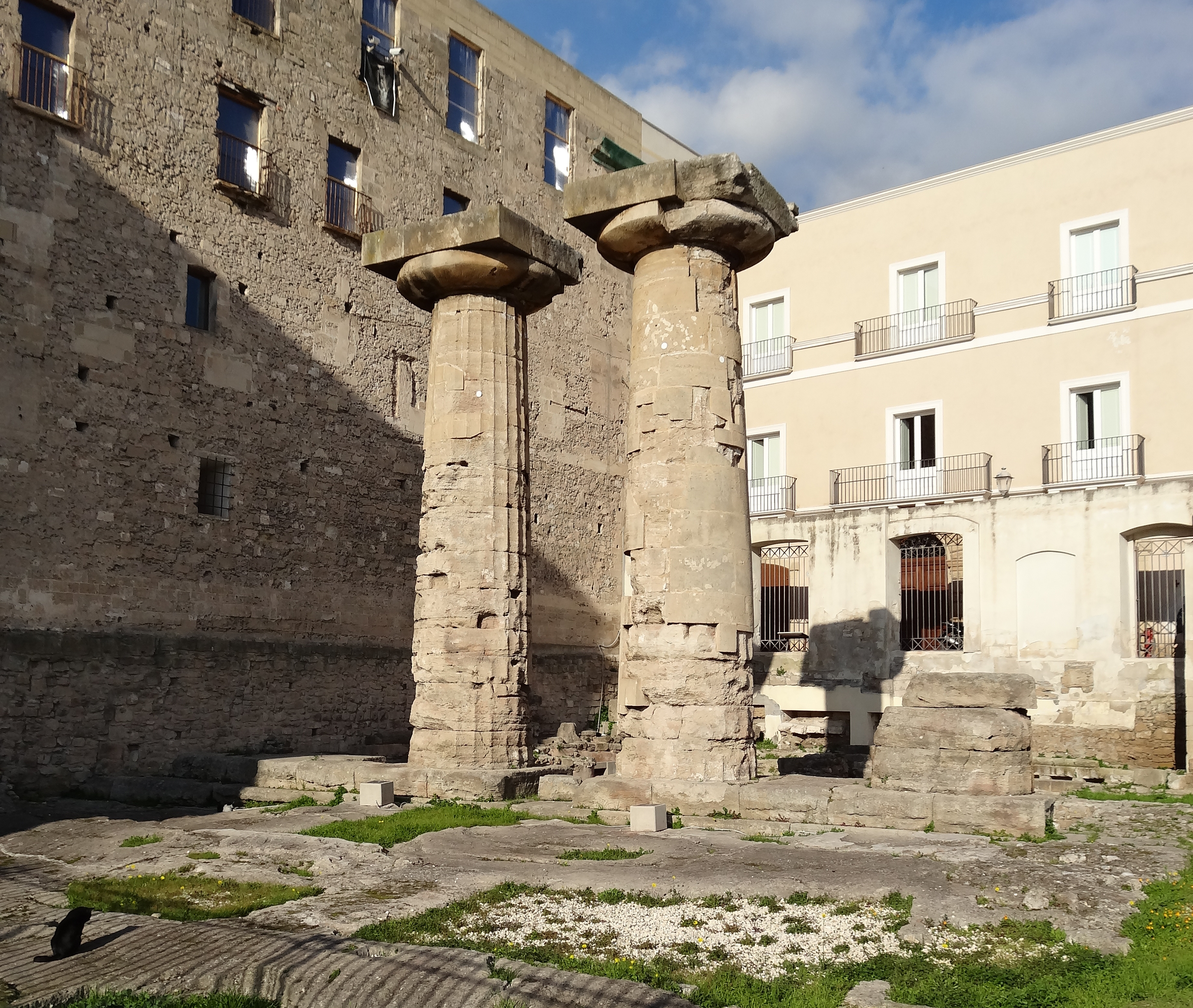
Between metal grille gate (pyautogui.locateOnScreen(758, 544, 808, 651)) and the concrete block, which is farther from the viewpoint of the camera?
metal grille gate (pyautogui.locateOnScreen(758, 544, 808, 651))

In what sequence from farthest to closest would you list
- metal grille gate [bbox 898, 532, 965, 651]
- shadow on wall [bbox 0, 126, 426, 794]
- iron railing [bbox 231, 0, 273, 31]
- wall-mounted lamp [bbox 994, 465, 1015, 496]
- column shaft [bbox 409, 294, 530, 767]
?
metal grille gate [bbox 898, 532, 965, 651] < wall-mounted lamp [bbox 994, 465, 1015, 496] < iron railing [bbox 231, 0, 273, 31] < shadow on wall [bbox 0, 126, 426, 794] < column shaft [bbox 409, 294, 530, 767]

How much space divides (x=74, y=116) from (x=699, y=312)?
9127 millimetres

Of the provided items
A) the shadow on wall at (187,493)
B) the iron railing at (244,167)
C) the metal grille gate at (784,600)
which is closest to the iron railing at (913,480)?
the metal grille gate at (784,600)

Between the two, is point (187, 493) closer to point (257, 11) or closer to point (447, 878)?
point (257, 11)

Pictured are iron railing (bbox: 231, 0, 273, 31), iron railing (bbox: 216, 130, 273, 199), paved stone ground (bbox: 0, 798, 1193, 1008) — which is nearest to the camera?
paved stone ground (bbox: 0, 798, 1193, 1008)

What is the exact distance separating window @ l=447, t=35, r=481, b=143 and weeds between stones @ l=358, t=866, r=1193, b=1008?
1760 cm

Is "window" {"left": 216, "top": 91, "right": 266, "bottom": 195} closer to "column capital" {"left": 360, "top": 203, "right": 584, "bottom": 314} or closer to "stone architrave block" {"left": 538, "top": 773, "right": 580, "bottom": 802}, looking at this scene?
"column capital" {"left": 360, "top": 203, "right": 584, "bottom": 314}

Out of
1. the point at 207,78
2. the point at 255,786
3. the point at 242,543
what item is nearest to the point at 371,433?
the point at 242,543

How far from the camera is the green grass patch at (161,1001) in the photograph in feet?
15.1

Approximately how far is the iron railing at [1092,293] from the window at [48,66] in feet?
51.4

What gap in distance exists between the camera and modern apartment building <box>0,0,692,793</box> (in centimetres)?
1382

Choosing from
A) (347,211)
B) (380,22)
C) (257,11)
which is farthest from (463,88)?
(257,11)

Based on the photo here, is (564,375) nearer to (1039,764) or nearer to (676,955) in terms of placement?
(1039,764)

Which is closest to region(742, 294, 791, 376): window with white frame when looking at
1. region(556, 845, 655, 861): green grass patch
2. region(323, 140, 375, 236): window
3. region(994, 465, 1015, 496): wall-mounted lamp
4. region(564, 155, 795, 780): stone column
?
region(994, 465, 1015, 496): wall-mounted lamp
